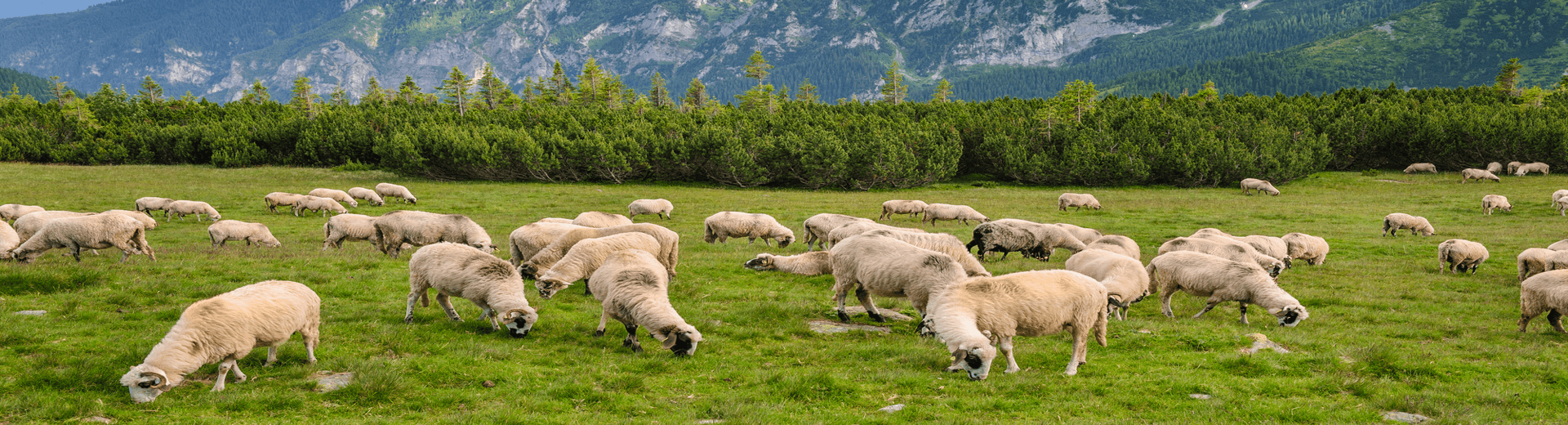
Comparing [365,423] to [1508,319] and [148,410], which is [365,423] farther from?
[1508,319]

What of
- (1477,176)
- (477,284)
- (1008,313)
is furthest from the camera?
(1477,176)

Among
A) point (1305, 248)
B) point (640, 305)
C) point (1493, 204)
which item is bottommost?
point (1493, 204)

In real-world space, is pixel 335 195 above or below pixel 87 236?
below

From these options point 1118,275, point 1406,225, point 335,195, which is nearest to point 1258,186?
point 1406,225

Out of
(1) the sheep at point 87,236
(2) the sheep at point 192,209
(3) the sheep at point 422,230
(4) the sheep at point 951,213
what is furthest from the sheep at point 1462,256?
(2) the sheep at point 192,209

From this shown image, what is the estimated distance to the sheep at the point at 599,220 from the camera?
69.1 feet

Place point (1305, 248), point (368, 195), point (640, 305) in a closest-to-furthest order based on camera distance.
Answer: point (640, 305) → point (1305, 248) → point (368, 195)

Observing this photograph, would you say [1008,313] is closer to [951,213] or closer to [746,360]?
[746,360]

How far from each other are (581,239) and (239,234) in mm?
15357

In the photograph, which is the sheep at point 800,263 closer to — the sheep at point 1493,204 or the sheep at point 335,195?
the sheep at point 335,195

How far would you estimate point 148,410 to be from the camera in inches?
299

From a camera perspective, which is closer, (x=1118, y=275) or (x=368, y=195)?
(x=1118, y=275)

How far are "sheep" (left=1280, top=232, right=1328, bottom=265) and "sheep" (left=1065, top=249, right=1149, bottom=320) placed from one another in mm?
11311

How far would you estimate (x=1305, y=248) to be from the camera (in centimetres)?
2236
